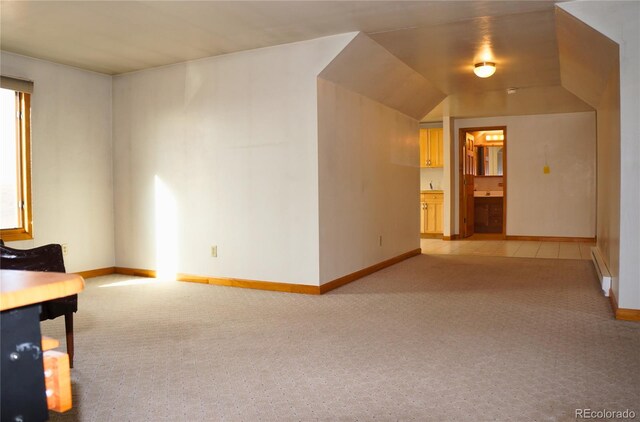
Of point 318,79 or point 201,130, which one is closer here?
point 318,79

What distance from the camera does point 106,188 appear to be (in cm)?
677

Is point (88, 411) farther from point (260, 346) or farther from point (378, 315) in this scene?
point (378, 315)

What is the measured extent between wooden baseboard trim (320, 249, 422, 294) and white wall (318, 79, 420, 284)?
0.18 feet

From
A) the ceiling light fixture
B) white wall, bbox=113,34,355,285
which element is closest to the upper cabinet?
the ceiling light fixture

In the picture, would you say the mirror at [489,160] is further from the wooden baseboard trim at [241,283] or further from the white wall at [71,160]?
the white wall at [71,160]

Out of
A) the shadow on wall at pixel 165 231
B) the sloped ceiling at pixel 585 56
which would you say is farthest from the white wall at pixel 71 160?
the sloped ceiling at pixel 585 56

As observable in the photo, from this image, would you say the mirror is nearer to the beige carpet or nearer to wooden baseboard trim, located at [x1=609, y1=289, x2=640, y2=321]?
the beige carpet

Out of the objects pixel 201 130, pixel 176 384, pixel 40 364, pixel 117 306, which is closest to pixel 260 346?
pixel 176 384

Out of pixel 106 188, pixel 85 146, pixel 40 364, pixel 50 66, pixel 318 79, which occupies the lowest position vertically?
pixel 40 364

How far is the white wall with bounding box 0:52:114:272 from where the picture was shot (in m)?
5.92

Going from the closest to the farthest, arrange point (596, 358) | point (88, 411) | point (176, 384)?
point (88, 411) < point (176, 384) < point (596, 358)

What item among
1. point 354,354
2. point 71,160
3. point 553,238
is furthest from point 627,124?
point 553,238

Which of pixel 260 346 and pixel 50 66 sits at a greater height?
pixel 50 66

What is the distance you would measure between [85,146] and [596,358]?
594 centimetres
